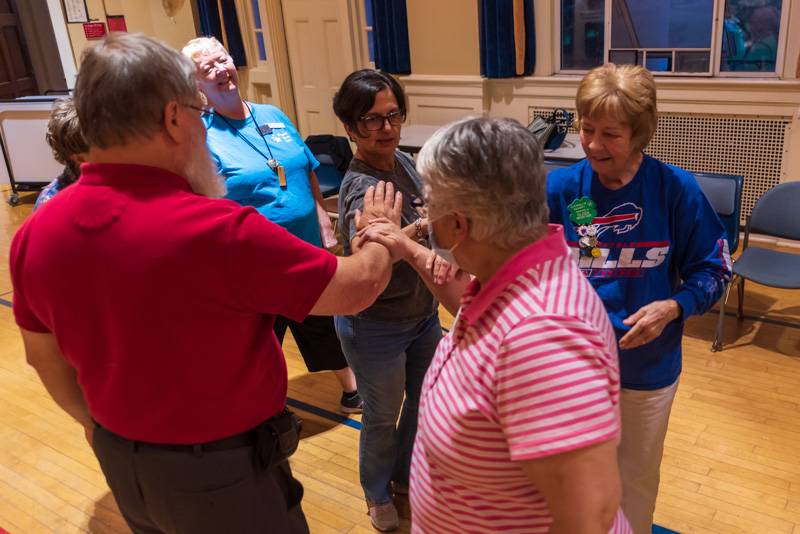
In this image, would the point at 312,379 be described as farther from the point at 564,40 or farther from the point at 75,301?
the point at 564,40

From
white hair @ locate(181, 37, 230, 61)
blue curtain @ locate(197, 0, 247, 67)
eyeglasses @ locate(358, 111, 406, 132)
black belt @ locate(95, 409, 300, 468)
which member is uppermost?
blue curtain @ locate(197, 0, 247, 67)

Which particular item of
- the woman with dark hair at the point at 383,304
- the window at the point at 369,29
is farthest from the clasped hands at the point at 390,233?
the window at the point at 369,29

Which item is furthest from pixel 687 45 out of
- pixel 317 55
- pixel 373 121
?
pixel 373 121

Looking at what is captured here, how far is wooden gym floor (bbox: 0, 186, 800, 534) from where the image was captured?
101 inches

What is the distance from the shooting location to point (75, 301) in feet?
4.17

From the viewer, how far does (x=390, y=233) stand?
1634 millimetres

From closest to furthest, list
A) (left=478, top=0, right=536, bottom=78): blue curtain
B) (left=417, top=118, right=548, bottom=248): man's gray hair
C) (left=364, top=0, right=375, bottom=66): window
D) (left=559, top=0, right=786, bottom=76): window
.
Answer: (left=417, top=118, right=548, bottom=248): man's gray hair < (left=559, top=0, right=786, bottom=76): window < (left=478, top=0, right=536, bottom=78): blue curtain < (left=364, top=0, right=375, bottom=66): window

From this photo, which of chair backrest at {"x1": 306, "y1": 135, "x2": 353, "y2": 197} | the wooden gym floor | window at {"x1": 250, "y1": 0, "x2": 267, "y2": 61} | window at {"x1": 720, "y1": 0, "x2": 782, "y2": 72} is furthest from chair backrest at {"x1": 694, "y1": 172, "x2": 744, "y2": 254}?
window at {"x1": 250, "y1": 0, "x2": 267, "y2": 61}

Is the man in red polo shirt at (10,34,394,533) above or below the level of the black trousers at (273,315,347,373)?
above

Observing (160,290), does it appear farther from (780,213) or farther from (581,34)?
(581,34)

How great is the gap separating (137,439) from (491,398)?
81 centimetres

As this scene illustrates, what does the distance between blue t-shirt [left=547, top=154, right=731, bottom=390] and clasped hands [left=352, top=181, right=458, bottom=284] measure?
0.39m

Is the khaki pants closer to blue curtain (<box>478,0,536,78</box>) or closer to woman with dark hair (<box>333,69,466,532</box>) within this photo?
woman with dark hair (<box>333,69,466,532</box>)

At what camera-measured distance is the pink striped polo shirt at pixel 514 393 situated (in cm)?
93
